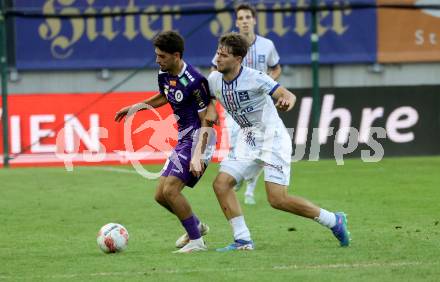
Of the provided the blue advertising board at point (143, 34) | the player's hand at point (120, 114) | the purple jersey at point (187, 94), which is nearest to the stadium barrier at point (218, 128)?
the blue advertising board at point (143, 34)

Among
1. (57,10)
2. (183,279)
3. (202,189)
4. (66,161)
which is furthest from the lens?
(57,10)

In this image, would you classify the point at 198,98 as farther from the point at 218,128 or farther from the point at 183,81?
the point at 218,128

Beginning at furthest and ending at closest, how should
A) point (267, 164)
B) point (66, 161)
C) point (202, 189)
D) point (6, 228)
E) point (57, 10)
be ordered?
point (57, 10)
point (66, 161)
point (202, 189)
point (6, 228)
point (267, 164)

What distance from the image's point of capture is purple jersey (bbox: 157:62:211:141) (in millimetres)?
8914

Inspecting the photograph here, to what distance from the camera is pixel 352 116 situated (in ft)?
63.9

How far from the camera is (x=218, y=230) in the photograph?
10.5m

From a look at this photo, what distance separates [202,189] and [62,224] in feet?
12.8

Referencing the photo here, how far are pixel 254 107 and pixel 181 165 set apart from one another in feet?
2.57

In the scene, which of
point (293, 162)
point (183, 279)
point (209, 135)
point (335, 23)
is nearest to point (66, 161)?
point (293, 162)

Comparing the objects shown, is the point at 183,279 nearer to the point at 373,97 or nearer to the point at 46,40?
the point at 373,97

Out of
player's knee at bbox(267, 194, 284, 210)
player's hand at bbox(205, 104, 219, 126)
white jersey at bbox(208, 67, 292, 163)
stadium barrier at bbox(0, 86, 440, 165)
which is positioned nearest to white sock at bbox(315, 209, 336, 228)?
player's knee at bbox(267, 194, 284, 210)

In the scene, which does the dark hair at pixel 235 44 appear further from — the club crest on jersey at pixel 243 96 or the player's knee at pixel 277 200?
the player's knee at pixel 277 200

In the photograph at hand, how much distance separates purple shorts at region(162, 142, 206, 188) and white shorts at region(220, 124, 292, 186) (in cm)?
29

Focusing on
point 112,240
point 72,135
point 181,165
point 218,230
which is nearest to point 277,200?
point 181,165
